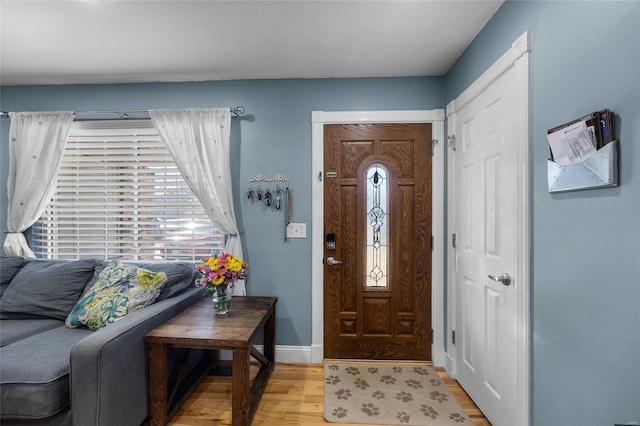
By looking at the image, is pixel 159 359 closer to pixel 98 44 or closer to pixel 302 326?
pixel 302 326

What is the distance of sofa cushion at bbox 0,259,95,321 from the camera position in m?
2.08

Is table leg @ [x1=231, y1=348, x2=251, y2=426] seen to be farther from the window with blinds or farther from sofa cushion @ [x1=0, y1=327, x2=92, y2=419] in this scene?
the window with blinds

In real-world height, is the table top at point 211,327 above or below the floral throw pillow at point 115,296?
below

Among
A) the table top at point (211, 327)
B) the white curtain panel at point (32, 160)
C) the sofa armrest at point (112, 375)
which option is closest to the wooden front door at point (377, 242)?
the table top at point (211, 327)

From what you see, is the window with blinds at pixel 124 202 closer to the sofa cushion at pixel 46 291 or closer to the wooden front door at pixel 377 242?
the sofa cushion at pixel 46 291

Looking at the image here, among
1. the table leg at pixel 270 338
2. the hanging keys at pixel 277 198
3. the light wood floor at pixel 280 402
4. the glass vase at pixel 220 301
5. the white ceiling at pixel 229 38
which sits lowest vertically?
the light wood floor at pixel 280 402

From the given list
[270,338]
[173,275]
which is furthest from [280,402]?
[173,275]

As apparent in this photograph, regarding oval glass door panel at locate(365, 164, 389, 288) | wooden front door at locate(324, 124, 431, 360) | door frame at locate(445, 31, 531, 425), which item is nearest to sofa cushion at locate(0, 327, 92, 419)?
wooden front door at locate(324, 124, 431, 360)

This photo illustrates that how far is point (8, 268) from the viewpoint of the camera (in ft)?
7.48

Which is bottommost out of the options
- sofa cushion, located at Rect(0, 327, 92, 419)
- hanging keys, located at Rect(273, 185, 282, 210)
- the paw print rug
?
the paw print rug

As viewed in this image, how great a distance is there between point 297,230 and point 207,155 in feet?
3.37

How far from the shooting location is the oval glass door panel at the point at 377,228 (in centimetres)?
253

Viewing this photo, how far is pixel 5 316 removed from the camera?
2098mm

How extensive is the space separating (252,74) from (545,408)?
294 centimetres
